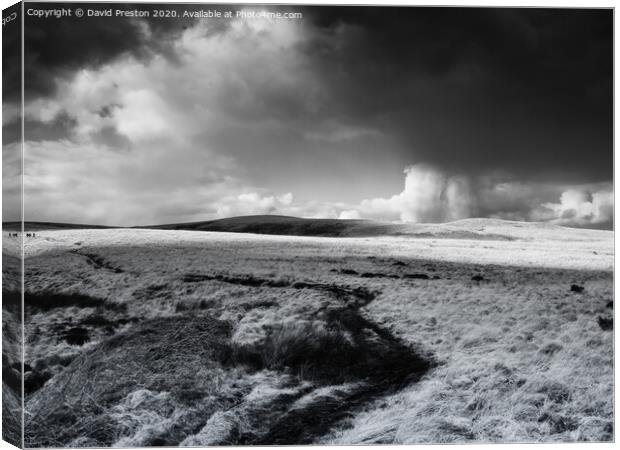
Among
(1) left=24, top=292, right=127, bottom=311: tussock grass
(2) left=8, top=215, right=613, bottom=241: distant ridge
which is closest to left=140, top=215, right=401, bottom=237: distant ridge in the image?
(2) left=8, top=215, right=613, bottom=241: distant ridge

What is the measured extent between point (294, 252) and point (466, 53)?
11.9 ft

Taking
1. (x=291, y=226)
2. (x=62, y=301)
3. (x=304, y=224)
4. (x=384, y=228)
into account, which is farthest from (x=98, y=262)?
(x=384, y=228)

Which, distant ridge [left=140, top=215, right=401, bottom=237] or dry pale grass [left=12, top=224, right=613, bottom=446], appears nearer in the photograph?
dry pale grass [left=12, top=224, right=613, bottom=446]

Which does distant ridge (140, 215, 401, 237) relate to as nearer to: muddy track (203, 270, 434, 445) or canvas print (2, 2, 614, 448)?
canvas print (2, 2, 614, 448)

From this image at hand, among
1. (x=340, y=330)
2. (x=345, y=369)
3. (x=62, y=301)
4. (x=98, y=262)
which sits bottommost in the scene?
(x=345, y=369)

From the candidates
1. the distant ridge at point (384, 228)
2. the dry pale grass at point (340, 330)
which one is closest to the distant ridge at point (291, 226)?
the distant ridge at point (384, 228)

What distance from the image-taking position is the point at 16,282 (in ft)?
20.8

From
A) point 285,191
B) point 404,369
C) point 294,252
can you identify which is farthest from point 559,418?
point 285,191

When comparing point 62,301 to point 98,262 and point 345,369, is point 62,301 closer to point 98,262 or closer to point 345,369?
point 98,262

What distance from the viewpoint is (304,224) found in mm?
7000

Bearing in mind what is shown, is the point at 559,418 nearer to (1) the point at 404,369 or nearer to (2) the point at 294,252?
(1) the point at 404,369

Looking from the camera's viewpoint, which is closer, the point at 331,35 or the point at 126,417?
the point at 126,417

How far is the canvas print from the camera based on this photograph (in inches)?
245

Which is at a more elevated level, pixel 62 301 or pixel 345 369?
pixel 62 301
